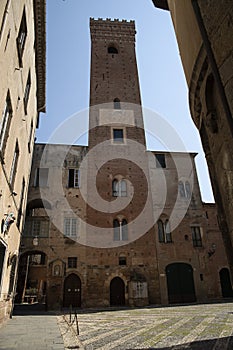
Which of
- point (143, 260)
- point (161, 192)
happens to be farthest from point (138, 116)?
point (143, 260)

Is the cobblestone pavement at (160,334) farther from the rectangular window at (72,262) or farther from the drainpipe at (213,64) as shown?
the rectangular window at (72,262)

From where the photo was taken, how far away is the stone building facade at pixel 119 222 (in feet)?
58.6

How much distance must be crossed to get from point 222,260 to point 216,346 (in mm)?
15531

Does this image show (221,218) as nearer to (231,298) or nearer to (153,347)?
(153,347)

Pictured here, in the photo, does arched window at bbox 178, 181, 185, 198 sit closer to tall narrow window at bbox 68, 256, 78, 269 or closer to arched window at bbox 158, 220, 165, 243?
arched window at bbox 158, 220, 165, 243

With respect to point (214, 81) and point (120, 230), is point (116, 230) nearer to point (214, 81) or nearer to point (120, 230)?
point (120, 230)

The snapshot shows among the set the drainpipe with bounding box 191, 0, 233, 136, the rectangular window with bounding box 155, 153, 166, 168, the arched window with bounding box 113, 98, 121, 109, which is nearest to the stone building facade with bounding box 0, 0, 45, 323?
the drainpipe with bounding box 191, 0, 233, 136

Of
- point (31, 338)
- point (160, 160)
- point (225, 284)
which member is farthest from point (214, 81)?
point (225, 284)

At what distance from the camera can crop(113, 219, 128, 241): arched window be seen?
1922 cm

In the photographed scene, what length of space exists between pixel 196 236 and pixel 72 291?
9.58m

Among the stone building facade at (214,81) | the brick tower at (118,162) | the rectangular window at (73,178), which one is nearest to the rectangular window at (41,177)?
the rectangular window at (73,178)

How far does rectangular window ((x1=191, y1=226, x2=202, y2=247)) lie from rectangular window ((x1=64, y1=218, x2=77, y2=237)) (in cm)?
865

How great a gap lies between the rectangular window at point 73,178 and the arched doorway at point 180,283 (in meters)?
8.77

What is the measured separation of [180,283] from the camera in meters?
18.8
